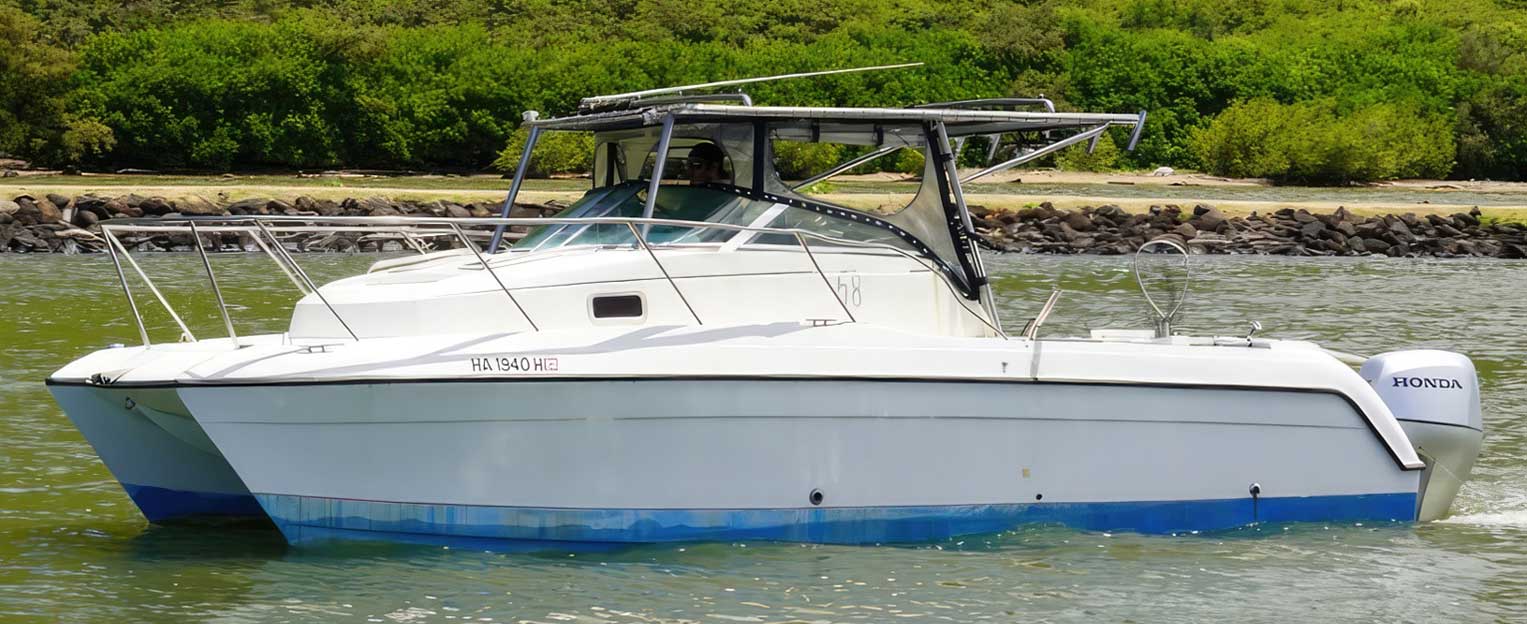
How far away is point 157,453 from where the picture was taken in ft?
28.9

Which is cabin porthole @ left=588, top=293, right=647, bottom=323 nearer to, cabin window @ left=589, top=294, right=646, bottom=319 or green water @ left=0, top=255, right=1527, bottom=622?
cabin window @ left=589, top=294, right=646, bottom=319

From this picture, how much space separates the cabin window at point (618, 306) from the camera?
8430 millimetres

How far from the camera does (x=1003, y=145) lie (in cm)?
1043

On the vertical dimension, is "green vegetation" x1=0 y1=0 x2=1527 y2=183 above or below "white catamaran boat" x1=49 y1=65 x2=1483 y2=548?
above

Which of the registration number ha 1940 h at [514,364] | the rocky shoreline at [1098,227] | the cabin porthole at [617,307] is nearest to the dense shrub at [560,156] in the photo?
the rocky shoreline at [1098,227]

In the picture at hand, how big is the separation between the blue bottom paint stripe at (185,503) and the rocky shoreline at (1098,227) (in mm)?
23446

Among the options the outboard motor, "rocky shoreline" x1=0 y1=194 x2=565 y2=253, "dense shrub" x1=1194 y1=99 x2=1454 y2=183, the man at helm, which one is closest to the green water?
the outboard motor

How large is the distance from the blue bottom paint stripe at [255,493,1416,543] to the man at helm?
5.83 ft

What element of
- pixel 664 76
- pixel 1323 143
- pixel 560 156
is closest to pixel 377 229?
pixel 560 156

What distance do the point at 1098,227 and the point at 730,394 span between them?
28917 mm

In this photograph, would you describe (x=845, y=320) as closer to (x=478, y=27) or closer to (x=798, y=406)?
(x=798, y=406)

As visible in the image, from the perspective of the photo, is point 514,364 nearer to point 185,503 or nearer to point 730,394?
point 730,394

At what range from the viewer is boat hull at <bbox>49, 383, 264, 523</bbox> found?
8180 mm

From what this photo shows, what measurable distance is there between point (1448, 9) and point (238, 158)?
55.9 m
